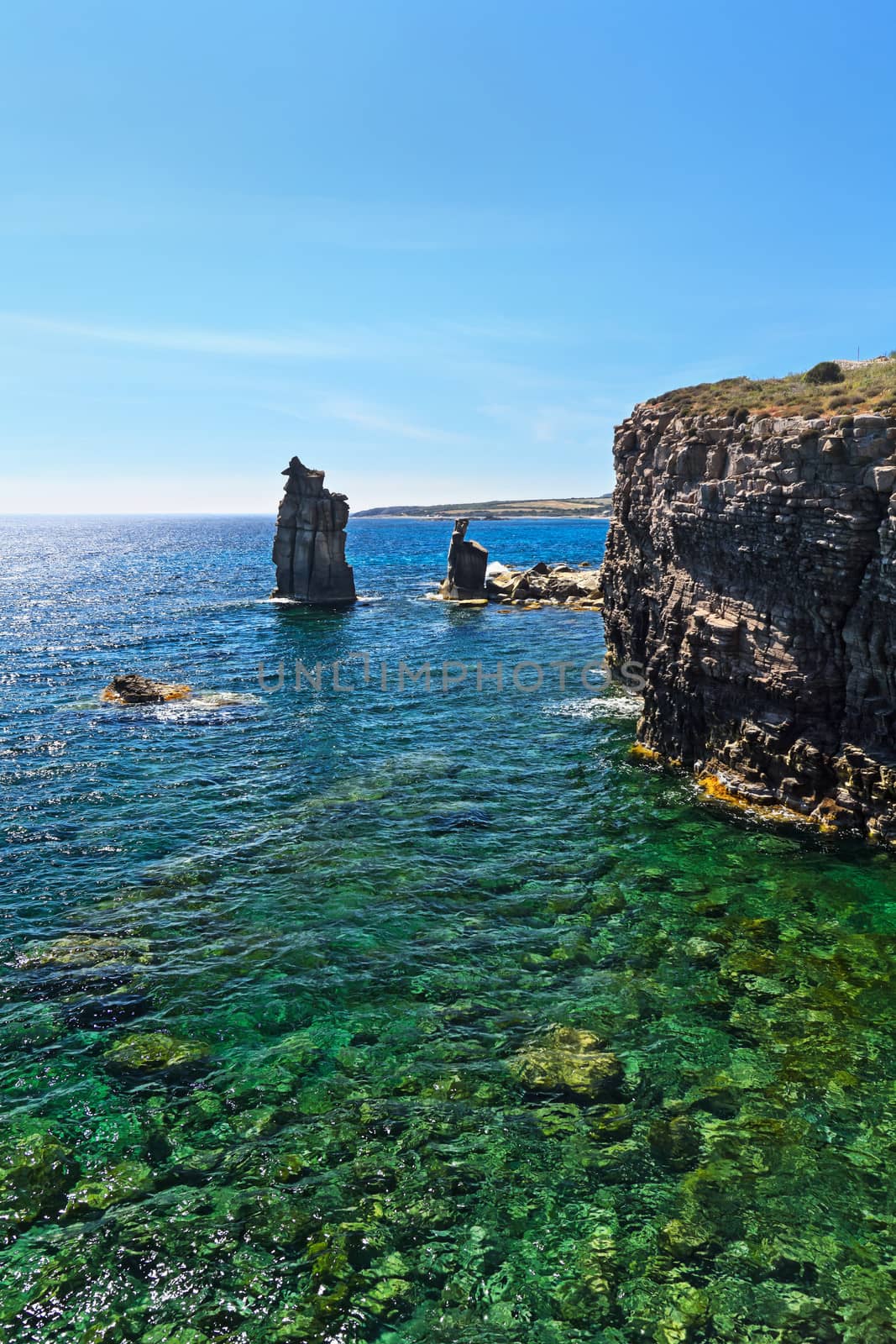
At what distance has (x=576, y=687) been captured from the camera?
48.3 meters

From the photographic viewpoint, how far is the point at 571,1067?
15586 mm

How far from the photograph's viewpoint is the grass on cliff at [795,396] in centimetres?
2536

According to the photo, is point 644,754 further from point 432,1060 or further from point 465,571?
point 465,571

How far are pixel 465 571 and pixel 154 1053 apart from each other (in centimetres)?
7979

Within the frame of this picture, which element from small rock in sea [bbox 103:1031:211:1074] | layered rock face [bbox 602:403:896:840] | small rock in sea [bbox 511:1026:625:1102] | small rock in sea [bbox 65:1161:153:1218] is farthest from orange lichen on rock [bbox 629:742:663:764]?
small rock in sea [bbox 65:1161:153:1218]

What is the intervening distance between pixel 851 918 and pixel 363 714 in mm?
28532

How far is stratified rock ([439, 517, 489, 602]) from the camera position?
305 ft

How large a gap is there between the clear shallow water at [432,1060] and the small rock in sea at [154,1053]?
0.07 m

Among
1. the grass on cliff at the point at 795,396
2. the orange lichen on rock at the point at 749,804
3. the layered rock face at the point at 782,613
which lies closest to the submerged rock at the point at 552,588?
the grass on cliff at the point at 795,396

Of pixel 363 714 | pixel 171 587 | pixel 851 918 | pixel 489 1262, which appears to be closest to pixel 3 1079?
pixel 489 1262

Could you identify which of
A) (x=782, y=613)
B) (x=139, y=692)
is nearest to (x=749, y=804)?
(x=782, y=613)

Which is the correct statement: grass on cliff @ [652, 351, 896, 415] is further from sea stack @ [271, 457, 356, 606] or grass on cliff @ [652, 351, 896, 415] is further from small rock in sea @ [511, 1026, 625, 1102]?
sea stack @ [271, 457, 356, 606]

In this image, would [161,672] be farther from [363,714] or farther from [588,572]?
[588,572]

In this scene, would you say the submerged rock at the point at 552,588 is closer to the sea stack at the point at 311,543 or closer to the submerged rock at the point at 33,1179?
the sea stack at the point at 311,543
